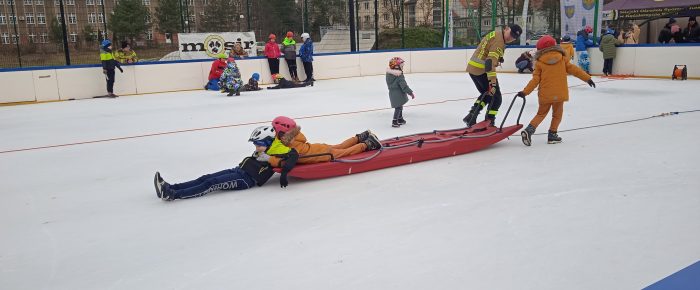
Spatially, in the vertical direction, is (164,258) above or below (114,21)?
below

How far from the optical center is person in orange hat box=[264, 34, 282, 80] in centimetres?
1509

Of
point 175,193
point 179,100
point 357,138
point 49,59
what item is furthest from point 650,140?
point 49,59

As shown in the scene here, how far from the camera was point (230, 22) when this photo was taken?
56.0 feet

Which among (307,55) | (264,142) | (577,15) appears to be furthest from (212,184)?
(577,15)

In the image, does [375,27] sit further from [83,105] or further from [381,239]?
[381,239]

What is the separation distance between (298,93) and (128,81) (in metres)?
4.37

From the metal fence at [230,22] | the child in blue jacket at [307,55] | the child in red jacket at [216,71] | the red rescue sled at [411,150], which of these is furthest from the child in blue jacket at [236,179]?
the child in blue jacket at [307,55]

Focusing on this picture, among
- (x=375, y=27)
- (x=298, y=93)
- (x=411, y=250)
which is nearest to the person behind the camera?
(x=411, y=250)

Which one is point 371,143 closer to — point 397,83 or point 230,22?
point 397,83

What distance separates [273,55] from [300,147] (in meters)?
11.0

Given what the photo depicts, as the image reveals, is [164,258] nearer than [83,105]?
Yes

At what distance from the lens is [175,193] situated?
4375mm

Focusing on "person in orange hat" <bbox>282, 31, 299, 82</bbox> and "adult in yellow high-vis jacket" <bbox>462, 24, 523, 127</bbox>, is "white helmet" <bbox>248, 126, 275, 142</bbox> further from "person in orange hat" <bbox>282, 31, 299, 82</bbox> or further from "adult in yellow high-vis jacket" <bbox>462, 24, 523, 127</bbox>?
"person in orange hat" <bbox>282, 31, 299, 82</bbox>

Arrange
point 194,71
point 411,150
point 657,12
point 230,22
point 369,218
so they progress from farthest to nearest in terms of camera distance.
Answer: point 657,12 < point 230,22 < point 194,71 < point 411,150 < point 369,218
